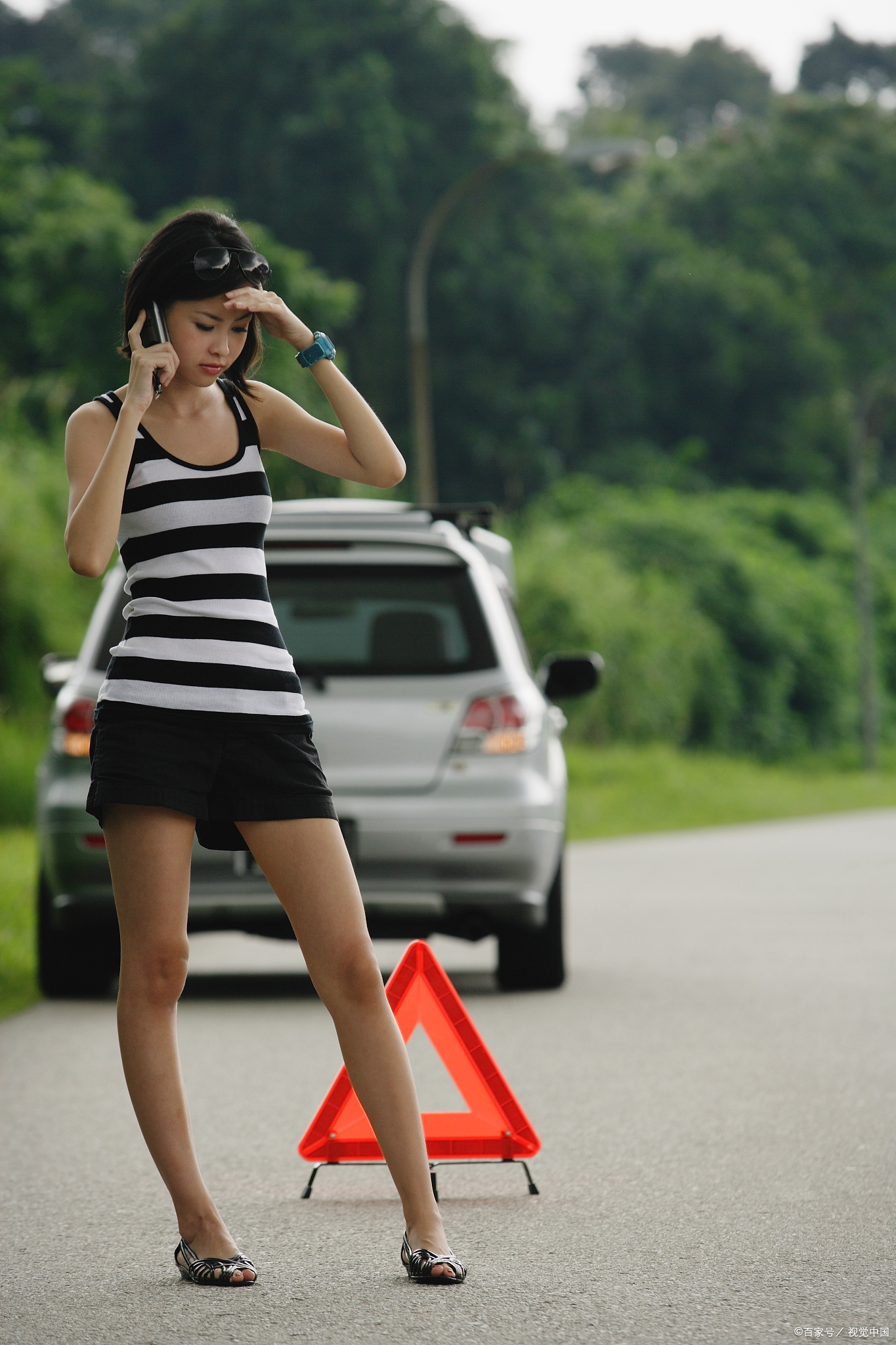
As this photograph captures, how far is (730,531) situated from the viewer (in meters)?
47.1

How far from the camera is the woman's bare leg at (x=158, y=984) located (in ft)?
13.0

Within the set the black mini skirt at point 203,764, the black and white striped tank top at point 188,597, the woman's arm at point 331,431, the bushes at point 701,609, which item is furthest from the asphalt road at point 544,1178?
the bushes at point 701,609

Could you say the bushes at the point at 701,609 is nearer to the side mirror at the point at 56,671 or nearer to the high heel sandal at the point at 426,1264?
the side mirror at the point at 56,671

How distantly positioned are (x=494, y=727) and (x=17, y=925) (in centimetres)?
372

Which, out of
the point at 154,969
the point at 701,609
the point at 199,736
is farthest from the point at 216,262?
the point at 701,609

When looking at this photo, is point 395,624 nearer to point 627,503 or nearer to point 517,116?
point 627,503

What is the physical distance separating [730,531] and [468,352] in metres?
6.97

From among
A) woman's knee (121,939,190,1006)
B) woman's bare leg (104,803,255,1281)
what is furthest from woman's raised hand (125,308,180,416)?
woman's knee (121,939,190,1006)

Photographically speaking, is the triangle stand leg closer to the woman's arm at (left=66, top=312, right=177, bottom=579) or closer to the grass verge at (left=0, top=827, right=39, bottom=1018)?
the woman's arm at (left=66, top=312, right=177, bottom=579)

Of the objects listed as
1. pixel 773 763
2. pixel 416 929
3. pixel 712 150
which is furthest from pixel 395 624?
pixel 712 150

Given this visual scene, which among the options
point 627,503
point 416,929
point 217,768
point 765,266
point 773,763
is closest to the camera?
point 217,768

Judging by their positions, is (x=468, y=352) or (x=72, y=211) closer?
(x=72, y=211)

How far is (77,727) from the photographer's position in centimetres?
800

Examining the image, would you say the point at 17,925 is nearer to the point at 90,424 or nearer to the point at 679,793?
the point at 90,424
